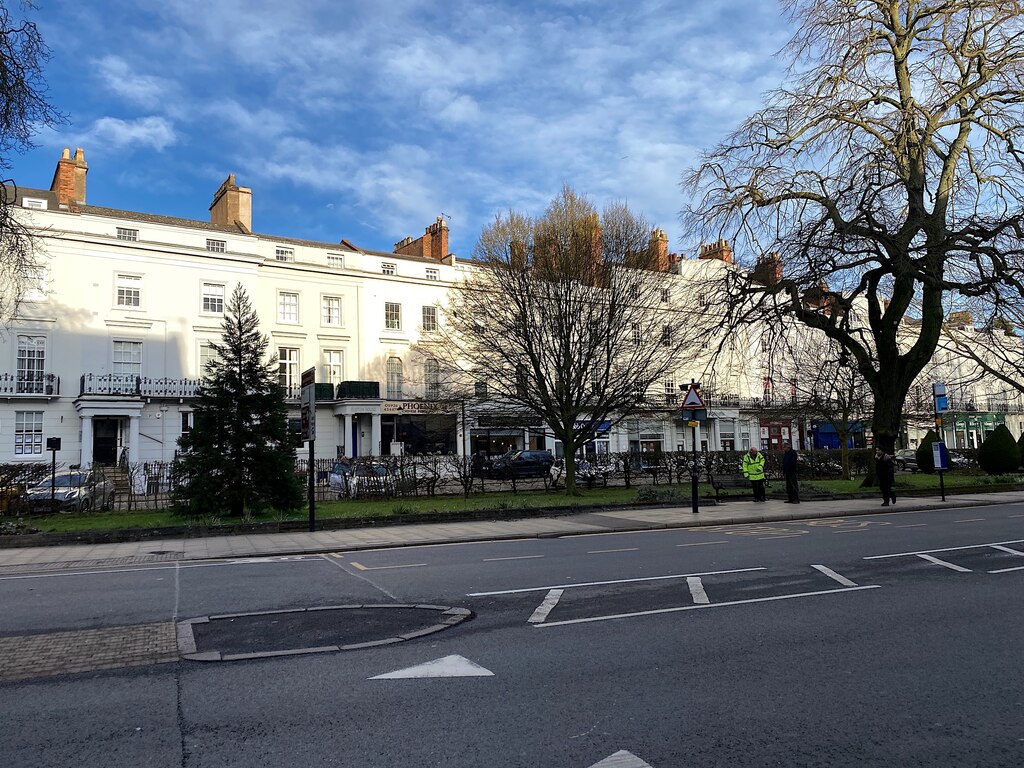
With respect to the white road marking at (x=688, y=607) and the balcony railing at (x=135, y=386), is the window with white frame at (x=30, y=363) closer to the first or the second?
the balcony railing at (x=135, y=386)

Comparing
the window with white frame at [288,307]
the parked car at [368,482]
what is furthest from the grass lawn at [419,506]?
the window with white frame at [288,307]

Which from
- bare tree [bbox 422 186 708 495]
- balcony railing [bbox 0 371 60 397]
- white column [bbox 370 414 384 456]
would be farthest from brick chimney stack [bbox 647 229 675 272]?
balcony railing [bbox 0 371 60 397]

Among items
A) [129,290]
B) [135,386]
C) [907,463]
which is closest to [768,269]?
[135,386]

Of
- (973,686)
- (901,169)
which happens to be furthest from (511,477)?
(973,686)

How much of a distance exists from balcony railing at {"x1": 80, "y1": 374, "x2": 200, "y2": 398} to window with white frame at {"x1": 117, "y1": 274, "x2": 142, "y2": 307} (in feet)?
13.2

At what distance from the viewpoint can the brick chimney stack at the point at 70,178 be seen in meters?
40.9

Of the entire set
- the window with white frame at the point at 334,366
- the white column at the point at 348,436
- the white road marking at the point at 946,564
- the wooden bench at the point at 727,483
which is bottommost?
the white road marking at the point at 946,564

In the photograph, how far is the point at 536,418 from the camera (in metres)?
27.1

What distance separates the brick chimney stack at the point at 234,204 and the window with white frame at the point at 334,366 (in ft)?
29.3

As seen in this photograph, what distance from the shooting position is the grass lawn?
17844 mm

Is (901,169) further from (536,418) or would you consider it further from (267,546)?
(267,546)

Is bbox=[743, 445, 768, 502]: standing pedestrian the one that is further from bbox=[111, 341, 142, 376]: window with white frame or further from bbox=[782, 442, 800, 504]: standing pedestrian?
bbox=[111, 341, 142, 376]: window with white frame

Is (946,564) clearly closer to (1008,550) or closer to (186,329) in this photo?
(1008,550)

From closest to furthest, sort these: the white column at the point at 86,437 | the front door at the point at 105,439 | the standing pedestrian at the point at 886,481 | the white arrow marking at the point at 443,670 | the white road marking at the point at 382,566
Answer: the white arrow marking at the point at 443,670 < the white road marking at the point at 382,566 < the standing pedestrian at the point at 886,481 < the white column at the point at 86,437 < the front door at the point at 105,439
